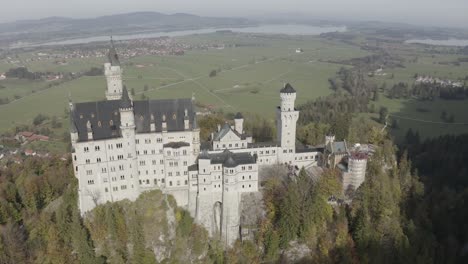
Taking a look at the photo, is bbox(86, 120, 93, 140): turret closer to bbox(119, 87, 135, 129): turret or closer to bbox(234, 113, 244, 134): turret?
bbox(119, 87, 135, 129): turret

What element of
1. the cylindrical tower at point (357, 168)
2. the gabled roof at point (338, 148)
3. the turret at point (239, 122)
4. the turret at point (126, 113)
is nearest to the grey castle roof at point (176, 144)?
the turret at point (126, 113)

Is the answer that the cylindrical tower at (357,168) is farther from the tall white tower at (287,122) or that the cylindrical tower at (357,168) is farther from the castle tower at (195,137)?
the castle tower at (195,137)

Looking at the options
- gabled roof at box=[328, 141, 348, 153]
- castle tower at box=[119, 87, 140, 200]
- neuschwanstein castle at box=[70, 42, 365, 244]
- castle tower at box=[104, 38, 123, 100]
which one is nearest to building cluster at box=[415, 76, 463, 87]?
gabled roof at box=[328, 141, 348, 153]

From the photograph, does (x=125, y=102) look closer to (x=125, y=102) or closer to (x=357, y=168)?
(x=125, y=102)

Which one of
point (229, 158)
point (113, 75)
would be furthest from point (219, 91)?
point (229, 158)

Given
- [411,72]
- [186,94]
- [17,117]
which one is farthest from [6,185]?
[411,72]

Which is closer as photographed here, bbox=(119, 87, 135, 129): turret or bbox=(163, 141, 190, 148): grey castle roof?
bbox=(119, 87, 135, 129): turret

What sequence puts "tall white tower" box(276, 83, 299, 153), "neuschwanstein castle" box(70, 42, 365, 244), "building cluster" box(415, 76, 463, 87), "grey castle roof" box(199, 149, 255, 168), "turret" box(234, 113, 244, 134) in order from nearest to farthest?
"neuschwanstein castle" box(70, 42, 365, 244) → "grey castle roof" box(199, 149, 255, 168) → "tall white tower" box(276, 83, 299, 153) → "turret" box(234, 113, 244, 134) → "building cluster" box(415, 76, 463, 87)

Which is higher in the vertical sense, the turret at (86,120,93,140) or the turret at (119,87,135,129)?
the turret at (119,87,135,129)
